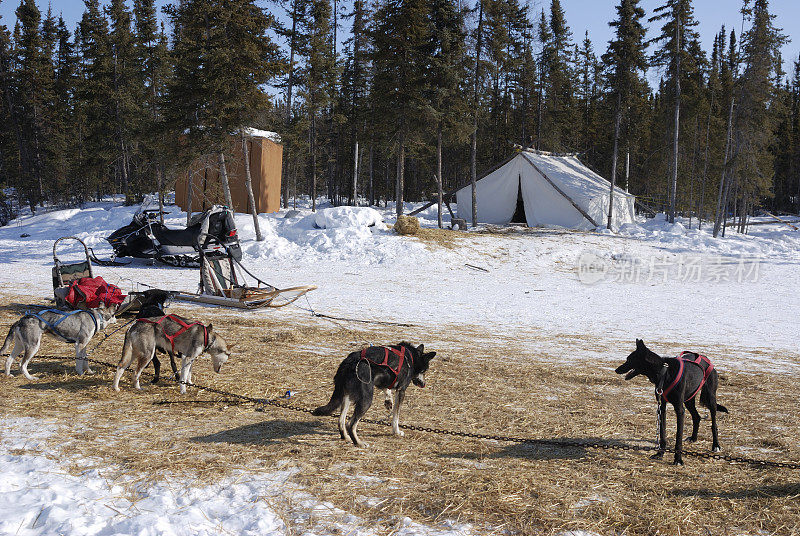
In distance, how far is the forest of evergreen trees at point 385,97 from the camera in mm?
19609

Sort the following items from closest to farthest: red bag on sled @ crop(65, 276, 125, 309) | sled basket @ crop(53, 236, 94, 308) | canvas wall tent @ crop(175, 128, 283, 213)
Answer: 1. red bag on sled @ crop(65, 276, 125, 309)
2. sled basket @ crop(53, 236, 94, 308)
3. canvas wall tent @ crop(175, 128, 283, 213)

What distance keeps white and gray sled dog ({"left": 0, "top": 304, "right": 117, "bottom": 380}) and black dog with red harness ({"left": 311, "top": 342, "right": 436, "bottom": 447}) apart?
3289mm

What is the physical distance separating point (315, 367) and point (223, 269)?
645 centimetres

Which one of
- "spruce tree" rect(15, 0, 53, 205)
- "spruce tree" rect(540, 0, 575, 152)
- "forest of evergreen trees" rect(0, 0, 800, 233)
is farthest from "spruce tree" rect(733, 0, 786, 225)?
"spruce tree" rect(15, 0, 53, 205)

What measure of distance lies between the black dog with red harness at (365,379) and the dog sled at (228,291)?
22.6 ft

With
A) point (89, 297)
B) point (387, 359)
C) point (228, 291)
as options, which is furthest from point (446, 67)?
point (387, 359)

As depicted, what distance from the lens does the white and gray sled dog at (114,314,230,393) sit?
18.5ft

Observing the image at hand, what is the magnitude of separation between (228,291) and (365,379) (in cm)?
825

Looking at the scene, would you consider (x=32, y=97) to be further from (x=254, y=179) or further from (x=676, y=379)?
(x=676, y=379)

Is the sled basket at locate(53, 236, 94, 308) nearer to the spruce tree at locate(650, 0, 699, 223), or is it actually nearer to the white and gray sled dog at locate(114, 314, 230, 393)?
the white and gray sled dog at locate(114, 314, 230, 393)


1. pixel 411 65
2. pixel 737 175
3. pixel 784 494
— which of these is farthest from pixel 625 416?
pixel 737 175

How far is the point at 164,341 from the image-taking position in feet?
18.7

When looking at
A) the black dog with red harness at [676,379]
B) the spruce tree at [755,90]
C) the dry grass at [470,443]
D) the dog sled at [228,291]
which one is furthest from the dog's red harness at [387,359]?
the spruce tree at [755,90]

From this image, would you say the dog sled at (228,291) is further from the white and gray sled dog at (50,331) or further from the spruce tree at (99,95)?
the spruce tree at (99,95)
